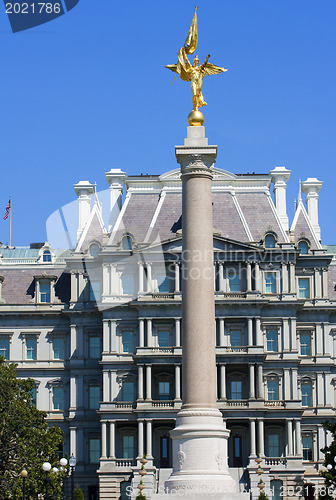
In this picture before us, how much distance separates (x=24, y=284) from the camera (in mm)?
97500

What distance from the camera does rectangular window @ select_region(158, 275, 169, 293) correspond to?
90.6 m

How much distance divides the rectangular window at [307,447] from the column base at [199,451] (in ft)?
132

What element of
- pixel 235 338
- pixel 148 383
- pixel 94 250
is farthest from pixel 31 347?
pixel 235 338

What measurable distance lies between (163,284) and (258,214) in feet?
35.3

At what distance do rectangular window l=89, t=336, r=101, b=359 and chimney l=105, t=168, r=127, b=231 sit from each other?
11.0 metres

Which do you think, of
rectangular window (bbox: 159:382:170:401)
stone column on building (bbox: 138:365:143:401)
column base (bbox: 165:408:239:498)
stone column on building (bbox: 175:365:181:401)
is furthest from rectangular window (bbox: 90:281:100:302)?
column base (bbox: 165:408:239:498)

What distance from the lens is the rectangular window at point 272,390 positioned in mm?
89438

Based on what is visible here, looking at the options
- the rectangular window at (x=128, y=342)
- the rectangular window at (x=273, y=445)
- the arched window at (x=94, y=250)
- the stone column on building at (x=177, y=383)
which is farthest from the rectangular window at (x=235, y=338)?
the arched window at (x=94, y=250)

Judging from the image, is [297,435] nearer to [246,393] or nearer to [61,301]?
[246,393]

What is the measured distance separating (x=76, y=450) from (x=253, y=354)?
1541 centimetres

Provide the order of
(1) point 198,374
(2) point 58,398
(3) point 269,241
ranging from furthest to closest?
(2) point 58,398
(3) point 269,241
(1) point 198,374

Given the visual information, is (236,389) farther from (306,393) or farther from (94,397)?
(94,397)

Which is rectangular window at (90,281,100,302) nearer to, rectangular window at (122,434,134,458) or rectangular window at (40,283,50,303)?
rectangular window at (40,283,50,303)

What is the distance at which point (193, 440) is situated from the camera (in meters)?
51.0
